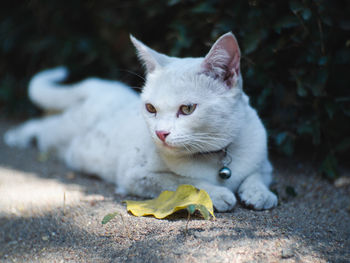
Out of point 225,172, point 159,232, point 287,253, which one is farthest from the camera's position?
point 225,172

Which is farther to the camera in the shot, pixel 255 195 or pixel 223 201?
pixel 255 195

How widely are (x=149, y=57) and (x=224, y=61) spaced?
492mm

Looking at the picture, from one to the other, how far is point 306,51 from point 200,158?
1278 mm

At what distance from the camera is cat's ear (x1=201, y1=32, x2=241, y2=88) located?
1.97m

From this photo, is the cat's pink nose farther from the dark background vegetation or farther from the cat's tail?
the cat's tail

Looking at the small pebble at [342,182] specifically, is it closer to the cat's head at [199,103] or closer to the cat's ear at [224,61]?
the cat's head at [199,103]

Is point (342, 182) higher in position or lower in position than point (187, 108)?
lower

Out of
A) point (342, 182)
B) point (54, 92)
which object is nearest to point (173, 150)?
point (342, 182)

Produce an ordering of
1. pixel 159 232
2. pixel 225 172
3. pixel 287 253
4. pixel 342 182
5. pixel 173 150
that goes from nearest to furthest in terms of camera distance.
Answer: pixel 287 253 < pixel 159 232 < pixel 173 150 < pixel 225 172 < pixel 342 182

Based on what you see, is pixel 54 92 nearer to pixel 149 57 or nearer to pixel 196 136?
pixel 149 57

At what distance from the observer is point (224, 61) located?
205 cm

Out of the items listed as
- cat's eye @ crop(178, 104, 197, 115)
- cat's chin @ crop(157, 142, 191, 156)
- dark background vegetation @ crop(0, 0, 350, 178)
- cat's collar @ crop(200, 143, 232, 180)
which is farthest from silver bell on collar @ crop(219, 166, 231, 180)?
dark background vegetation @ crop(0, 0, 350, 178)

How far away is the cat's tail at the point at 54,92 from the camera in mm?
3914

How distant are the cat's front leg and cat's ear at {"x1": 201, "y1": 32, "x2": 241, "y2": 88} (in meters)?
0.63
